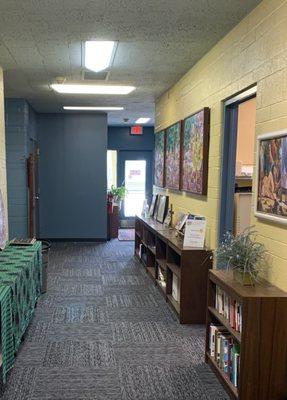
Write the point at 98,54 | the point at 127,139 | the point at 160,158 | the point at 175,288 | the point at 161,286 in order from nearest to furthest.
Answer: the point at 98,54, the point at 175,288, the point at 161,286, the point at 160,158, the point at 127,139

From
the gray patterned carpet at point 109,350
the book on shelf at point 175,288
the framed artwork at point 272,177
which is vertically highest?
the framed artwork at point 272,177

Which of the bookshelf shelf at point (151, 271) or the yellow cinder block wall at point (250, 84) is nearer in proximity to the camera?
the yellow cinder block wall at point (250, 84)

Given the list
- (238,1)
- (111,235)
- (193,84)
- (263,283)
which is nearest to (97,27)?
(238,1)

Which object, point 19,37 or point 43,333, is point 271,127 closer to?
point 19,37

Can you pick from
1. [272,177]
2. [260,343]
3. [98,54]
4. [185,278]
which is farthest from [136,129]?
[260,343]

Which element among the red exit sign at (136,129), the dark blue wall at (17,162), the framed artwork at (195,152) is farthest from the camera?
the red exit sign at (136,129)

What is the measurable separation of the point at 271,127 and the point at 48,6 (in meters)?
1.77

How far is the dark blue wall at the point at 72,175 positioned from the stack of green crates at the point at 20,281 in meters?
3.67

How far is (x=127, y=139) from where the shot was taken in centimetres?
990

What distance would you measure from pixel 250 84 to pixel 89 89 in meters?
2.85

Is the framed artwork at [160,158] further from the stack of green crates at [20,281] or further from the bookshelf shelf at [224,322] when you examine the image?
the bookshelf shelf at [224,322]

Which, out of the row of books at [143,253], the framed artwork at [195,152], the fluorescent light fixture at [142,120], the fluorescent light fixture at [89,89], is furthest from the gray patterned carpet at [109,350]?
the fluorescent light fixture at [142,120]

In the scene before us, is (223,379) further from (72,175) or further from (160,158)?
(72,175)

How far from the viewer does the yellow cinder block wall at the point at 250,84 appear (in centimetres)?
231
